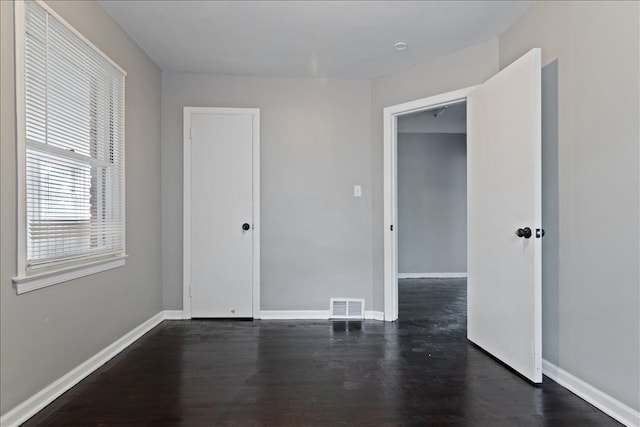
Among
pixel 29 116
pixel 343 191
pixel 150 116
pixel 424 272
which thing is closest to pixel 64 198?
pixel 29 116

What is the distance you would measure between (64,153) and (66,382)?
131cm

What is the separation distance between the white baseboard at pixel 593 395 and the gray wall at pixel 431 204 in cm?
365

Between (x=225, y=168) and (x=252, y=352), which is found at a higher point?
(x=225, y=168)

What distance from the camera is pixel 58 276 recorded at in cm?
198

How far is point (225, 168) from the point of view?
3.53 m

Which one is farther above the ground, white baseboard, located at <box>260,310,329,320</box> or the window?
the window

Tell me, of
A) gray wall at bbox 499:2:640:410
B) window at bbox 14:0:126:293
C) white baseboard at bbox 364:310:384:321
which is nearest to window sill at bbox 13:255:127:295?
window at bbox 14:0:126:293

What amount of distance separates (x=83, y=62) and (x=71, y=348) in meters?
1.74

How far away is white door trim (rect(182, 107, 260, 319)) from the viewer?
11.5ft

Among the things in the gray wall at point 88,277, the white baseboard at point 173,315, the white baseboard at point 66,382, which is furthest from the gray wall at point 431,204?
the white baseboard at point 66,382

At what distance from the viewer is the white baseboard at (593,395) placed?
5.64 feet

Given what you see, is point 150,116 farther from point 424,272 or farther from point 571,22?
point 424,272

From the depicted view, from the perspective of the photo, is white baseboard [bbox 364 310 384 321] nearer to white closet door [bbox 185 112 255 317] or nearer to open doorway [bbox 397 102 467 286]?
white closet door [bbox 185 112 255 317]

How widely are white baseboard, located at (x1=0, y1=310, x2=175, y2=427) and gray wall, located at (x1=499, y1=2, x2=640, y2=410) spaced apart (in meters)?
2.91
